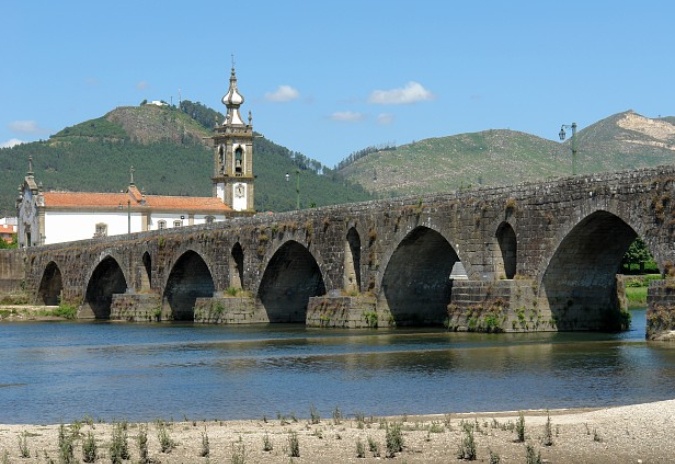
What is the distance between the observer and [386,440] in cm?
2123

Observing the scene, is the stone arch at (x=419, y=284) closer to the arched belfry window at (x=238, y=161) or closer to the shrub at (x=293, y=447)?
Result: the shrub at (x=293, y=447)

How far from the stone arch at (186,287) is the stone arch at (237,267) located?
7697 mm

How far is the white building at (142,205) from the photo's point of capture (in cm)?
12138

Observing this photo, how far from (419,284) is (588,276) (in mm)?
11020

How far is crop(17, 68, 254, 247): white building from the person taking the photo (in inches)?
4779

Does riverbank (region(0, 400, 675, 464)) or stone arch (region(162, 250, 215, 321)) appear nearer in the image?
riverbank (region(0, 400, 675, 464))

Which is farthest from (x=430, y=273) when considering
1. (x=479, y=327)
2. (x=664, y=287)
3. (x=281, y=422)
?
(x=281, y=422)

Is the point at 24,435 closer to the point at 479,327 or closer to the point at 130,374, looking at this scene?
the point at 130,374

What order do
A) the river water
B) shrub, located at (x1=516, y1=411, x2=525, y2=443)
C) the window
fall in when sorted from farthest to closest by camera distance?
the window → the river water → shrub, located at (x1=516, y1=411, x2=525, y2=443)

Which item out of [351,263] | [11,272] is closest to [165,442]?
[351,263]

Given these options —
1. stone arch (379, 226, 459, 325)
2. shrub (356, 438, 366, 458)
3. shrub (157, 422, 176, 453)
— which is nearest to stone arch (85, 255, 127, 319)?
stone arch (379, 226, 459, 325)

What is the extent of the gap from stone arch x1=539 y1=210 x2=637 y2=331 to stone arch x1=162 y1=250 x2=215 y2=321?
3428 cm

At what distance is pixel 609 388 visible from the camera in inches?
1201

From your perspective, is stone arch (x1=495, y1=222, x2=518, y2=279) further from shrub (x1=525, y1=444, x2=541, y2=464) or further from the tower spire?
the tower spire
